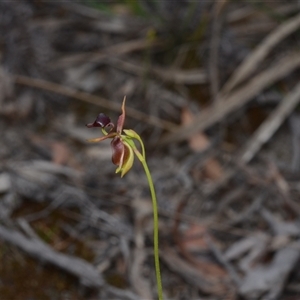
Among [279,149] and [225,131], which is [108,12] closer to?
[225,131]

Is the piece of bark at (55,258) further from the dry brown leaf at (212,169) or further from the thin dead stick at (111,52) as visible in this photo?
the thin dead stick at (111,52)

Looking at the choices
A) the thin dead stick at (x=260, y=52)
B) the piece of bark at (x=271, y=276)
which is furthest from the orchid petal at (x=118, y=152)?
the thin dead stick at (x=260, y=52)

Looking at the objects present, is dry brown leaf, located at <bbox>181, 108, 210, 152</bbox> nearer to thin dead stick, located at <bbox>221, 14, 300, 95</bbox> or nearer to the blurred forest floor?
the blurred forest floor

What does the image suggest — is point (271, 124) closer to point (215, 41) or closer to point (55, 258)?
point (215, 41)

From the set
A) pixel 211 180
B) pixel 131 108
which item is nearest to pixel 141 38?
Result: pixel 131 108

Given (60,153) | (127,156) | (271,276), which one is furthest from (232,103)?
(127,156)

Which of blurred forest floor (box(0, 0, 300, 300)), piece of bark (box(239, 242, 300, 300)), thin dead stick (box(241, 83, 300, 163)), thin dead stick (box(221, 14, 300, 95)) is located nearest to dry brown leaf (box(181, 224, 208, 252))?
blurred forest floor (box(0, 0, 300, 300))
